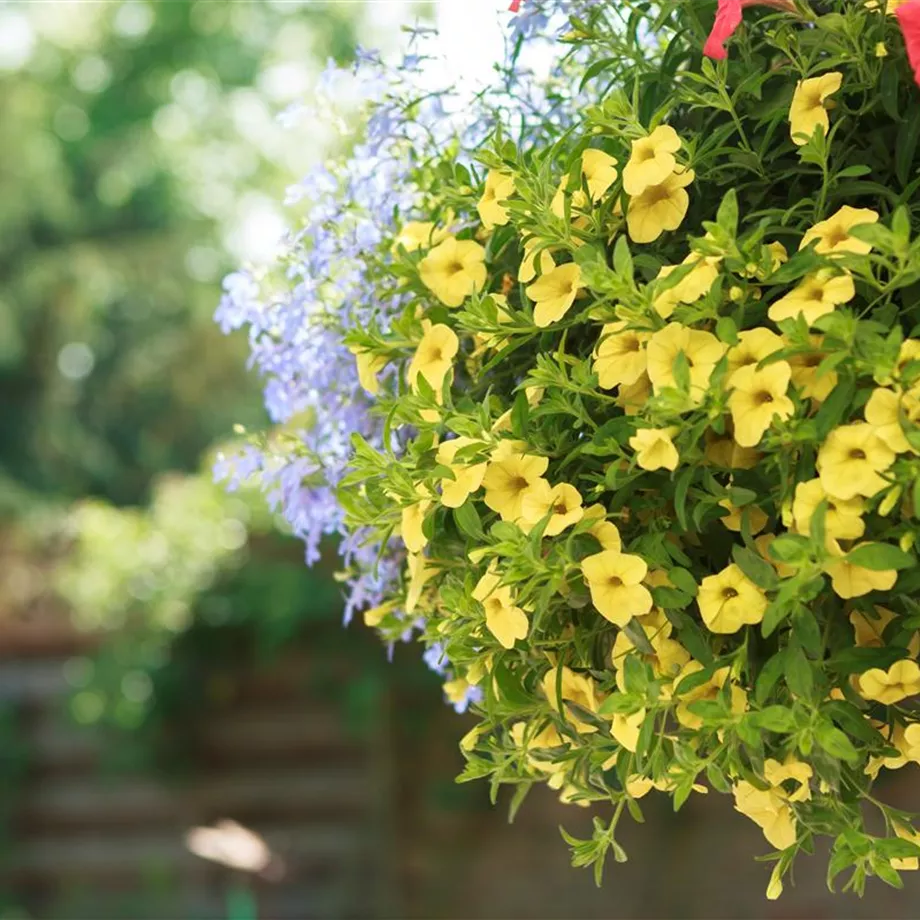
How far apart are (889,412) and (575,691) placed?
26 centimetres

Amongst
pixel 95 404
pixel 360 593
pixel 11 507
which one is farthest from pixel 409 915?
pixel 95 404

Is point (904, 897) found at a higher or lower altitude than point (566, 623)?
lower

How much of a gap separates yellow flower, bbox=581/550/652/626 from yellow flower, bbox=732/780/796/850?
0.14m

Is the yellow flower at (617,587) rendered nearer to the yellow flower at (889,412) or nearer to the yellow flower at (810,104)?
the yellow flower at (889,412)

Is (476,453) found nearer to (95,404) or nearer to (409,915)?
(409,915)

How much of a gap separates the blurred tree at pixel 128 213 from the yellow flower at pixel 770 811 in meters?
6.27

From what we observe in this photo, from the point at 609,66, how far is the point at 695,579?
0.34 m

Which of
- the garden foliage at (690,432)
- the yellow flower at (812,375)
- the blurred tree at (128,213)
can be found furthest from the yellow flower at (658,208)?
the blurred tree at (128,213)

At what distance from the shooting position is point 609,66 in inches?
30.6

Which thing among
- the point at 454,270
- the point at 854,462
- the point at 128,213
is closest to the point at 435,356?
the point at 454,270

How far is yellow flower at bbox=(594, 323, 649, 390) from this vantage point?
0.64 metres

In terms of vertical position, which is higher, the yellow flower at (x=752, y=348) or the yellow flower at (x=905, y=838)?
the yellow flower at (x=752, y=348)

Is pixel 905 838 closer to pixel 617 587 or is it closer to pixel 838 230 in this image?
pixel 617 587

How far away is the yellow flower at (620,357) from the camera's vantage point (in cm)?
64
